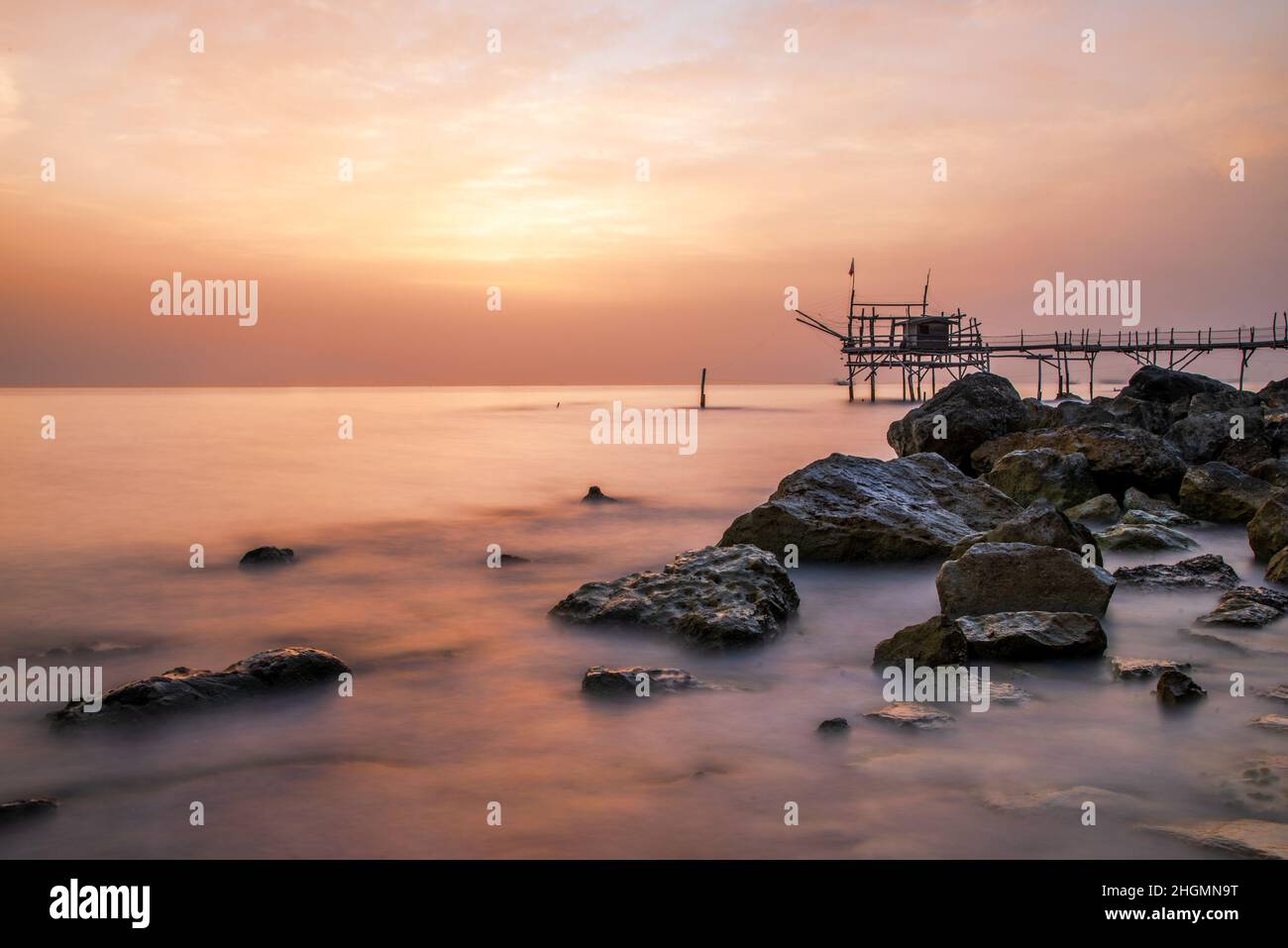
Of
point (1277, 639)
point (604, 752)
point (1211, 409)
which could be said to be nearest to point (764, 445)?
point (1211, 409)

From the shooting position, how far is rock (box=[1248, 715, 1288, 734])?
555 centimetres

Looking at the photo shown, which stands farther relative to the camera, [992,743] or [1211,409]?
[1211,409]

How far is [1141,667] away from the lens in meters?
6.51

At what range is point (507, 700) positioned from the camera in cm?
660

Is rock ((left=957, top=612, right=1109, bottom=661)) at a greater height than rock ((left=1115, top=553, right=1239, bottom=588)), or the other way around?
rock ((left=1115, top=553, right=1239, bottom=588))

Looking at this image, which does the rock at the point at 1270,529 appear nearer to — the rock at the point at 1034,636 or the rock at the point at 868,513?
the rock at the point at 868,513

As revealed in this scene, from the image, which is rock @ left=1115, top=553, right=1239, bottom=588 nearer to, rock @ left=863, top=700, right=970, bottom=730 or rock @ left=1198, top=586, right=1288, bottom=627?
rock @ left=1198, top=586, right=1288, bottom=627

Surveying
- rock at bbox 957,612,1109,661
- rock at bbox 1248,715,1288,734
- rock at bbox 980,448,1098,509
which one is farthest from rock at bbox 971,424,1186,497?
rock at bbox 1248,715,1288,734

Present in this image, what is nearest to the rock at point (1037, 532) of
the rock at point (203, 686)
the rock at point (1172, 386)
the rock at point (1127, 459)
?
the rock at point (1127, 459)

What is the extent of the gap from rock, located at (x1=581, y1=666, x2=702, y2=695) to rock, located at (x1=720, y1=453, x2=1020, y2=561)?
13.8ft

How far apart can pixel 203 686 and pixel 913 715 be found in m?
4.59
